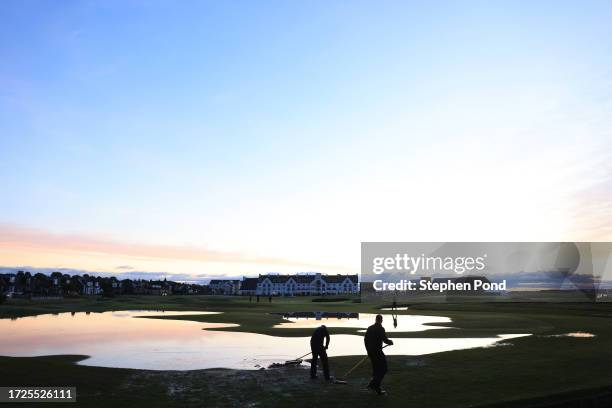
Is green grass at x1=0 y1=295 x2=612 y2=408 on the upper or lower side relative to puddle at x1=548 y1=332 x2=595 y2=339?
upper

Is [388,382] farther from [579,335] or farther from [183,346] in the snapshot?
[579,335]

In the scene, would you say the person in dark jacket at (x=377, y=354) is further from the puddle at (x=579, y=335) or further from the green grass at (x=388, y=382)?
the puddle at (x=579, y=335)

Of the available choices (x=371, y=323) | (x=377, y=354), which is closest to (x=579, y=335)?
(x=371, y=323)

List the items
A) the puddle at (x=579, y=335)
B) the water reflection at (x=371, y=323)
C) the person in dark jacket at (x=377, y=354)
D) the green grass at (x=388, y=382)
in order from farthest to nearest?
the water reflection at (x=371, y=323)
the puddle at (x=579, y=335)
the person in dark jacket at (x=377, y=354)
the green grass at (x=388, y=382)

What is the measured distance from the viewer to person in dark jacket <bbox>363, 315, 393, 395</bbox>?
17547 mm

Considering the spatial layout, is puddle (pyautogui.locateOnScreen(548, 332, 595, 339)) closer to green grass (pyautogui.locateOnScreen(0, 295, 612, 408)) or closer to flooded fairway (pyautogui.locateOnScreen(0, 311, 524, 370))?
flooded fairway (pyautogui.locateOnScreen(0, 311, 524, 370))

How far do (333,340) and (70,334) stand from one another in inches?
843

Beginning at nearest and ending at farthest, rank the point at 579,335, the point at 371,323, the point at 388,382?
the point at 388,382
the point at 579,335
the point at 371,323

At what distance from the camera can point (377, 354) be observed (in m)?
18.1

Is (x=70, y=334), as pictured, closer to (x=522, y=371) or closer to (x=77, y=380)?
(x=77, y=380)

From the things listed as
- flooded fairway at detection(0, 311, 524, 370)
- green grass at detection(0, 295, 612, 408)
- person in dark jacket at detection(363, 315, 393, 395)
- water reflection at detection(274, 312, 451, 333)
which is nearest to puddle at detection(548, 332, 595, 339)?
flooded fairway at detection(0, 311, 524, 370)

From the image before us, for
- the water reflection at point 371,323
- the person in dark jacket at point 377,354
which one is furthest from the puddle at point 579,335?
the person in dark jacket at point 377,354

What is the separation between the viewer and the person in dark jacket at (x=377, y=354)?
1755 centimetres

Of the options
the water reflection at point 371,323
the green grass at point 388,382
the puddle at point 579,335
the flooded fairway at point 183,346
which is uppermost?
the green grass at point 388,382
